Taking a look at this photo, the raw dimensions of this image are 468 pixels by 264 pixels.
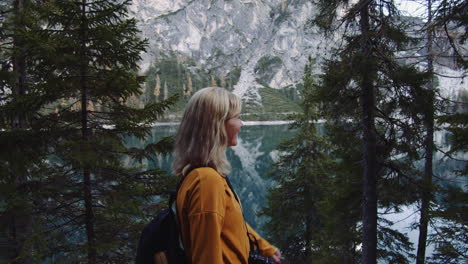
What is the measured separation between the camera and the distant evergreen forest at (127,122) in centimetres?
445

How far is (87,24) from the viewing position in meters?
4.66

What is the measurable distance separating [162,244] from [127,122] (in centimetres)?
367

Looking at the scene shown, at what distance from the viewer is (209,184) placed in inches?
61.6

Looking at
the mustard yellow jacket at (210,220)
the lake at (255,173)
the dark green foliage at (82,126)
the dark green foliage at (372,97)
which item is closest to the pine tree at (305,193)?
the dark green foliage at (372,97)

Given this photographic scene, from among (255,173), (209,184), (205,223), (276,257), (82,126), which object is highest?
(82,126)

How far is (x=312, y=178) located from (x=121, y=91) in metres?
10.1

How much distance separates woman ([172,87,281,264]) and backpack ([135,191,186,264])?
0.05 metres

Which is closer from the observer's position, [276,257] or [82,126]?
[276,257]

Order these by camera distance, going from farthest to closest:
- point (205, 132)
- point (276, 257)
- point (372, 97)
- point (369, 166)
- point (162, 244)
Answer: point (369, 166), point (372, 97), point (276, 257), point (205, 132), point (162, 244)

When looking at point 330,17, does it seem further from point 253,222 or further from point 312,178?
point 253,222

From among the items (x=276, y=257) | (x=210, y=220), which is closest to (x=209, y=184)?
(x=210, y=220)

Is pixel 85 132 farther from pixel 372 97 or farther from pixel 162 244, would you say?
pixel 372 97

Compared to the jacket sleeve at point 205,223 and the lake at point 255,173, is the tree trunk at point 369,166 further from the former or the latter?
the lake at point 255,173

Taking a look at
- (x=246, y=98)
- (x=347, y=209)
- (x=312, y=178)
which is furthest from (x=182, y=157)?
(x=246, y=98)
